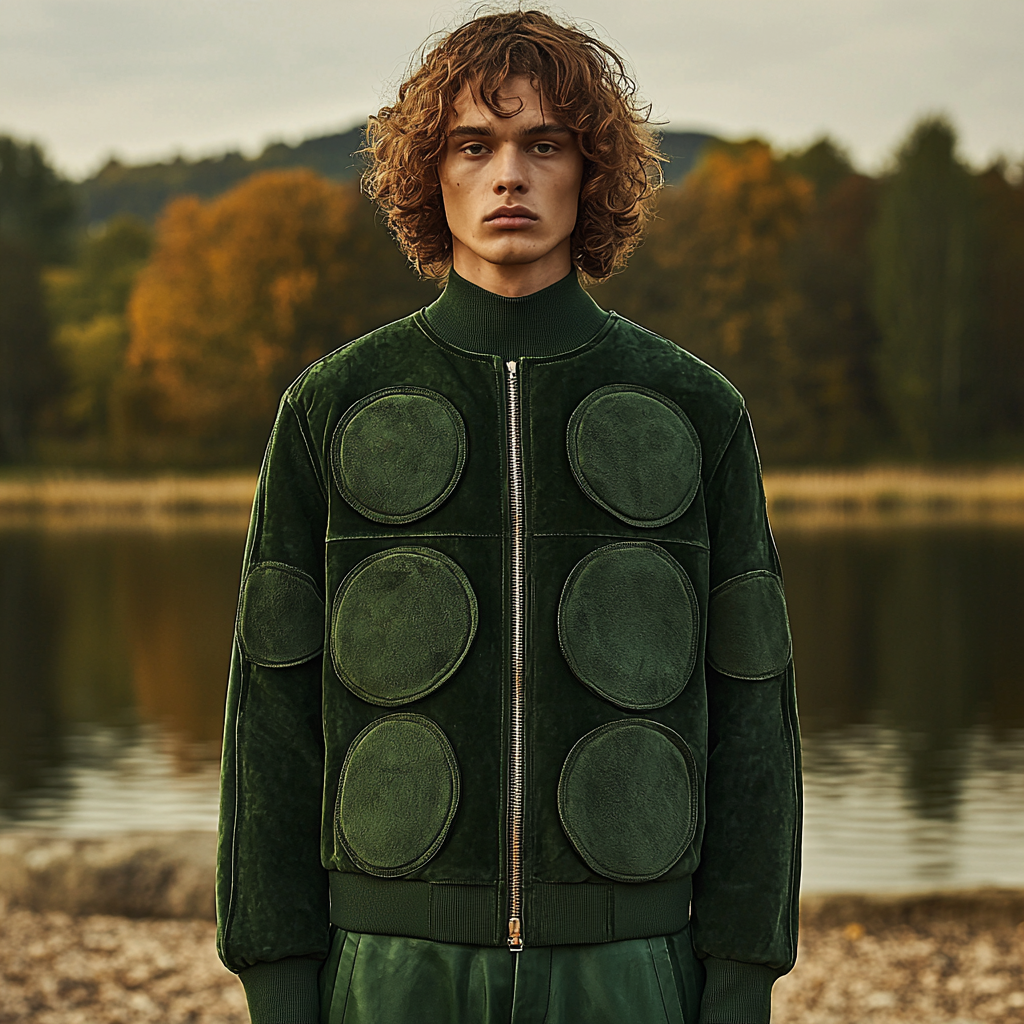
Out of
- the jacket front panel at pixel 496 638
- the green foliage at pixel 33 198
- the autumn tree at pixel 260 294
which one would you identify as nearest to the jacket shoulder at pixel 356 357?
the jacket front panel at pixel 496 638

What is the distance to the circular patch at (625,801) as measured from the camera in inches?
82.4

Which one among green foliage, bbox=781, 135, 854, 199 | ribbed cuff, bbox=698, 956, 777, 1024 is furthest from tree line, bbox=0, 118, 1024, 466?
ribbed cuff, bbox=698, 956, 777, 1024

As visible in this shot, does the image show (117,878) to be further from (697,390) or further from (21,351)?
(21,351)

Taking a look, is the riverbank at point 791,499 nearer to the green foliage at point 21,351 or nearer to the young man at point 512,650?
the green foliage at point 21,351

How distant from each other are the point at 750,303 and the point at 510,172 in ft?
135

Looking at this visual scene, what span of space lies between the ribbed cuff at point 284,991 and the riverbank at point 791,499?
33.9 meters

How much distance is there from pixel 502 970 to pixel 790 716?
0.58 metres

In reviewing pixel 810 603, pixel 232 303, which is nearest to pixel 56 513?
pixel 232 303

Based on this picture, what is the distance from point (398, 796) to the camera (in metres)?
2.11

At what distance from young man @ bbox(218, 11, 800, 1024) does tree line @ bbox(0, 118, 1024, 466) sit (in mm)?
38056

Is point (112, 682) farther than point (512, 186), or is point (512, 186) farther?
point (112, 682)

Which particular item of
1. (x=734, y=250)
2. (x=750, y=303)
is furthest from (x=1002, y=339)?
(x=734, y=250)

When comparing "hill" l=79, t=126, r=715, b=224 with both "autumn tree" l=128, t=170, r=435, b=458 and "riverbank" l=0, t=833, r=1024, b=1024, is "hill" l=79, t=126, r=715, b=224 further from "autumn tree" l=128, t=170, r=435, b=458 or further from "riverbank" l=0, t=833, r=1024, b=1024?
"riverbank" l=0, t=833, r=1024, b=1024

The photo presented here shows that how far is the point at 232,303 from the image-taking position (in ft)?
137
